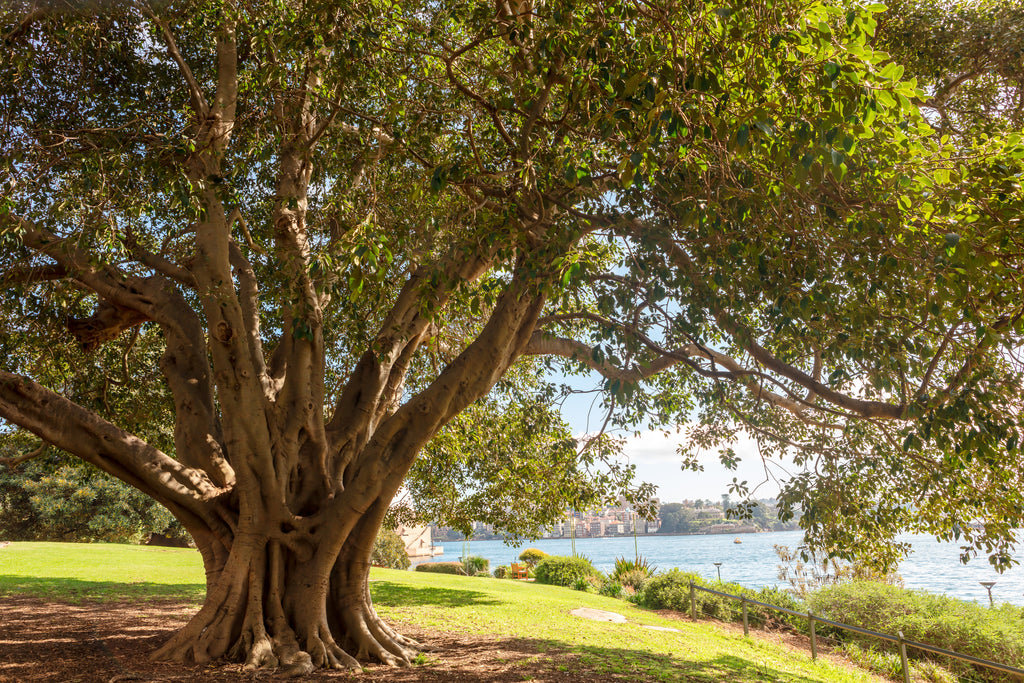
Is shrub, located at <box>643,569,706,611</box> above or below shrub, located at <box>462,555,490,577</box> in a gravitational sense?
above

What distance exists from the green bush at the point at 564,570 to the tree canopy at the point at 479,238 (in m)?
13.9

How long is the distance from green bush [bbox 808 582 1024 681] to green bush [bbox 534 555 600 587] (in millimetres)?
8436

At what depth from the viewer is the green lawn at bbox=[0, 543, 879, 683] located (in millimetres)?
8008

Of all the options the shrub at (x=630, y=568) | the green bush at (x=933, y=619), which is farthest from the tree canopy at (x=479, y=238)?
the shrub at (x=630, y=568)

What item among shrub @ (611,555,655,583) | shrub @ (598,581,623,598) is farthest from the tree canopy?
shrub @ (611,555,655,583)

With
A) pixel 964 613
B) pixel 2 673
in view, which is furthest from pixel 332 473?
pixel 964 613

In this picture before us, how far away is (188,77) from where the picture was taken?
23.1ft

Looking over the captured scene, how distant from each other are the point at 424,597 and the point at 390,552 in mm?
→ 15485

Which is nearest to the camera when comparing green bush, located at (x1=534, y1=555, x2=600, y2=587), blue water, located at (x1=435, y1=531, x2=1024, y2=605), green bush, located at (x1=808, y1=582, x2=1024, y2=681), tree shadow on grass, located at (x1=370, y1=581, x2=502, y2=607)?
green bush, located at (x1=808, y1=582, x2=1024, y2=681)

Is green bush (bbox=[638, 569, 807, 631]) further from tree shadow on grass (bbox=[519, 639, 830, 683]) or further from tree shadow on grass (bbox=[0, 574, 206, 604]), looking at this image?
tree shadow on grass (bbox=[0, 574, 206, 604])

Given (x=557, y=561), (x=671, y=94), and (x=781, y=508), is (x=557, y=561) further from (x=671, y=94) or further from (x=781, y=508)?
(x=671, y=94)

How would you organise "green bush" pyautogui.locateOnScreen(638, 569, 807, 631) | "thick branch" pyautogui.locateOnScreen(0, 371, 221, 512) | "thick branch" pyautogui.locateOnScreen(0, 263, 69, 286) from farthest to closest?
1. "green bush" pyautogui.locateOnScreen(638, 569, 807, 631)
2. "thick branch" pyautogui.locateOnScreen(0, 263, 69, 286)
3. "thick branch" pyautogui.locateOnScreen(0, 371, 221, 512)

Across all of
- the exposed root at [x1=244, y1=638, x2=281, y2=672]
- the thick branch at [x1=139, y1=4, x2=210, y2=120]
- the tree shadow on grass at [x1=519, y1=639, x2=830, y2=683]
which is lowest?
the tree shadow on grass at [x1=519, y1=639, x2=830, y2=683]

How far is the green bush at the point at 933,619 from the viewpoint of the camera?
10.7 metres
